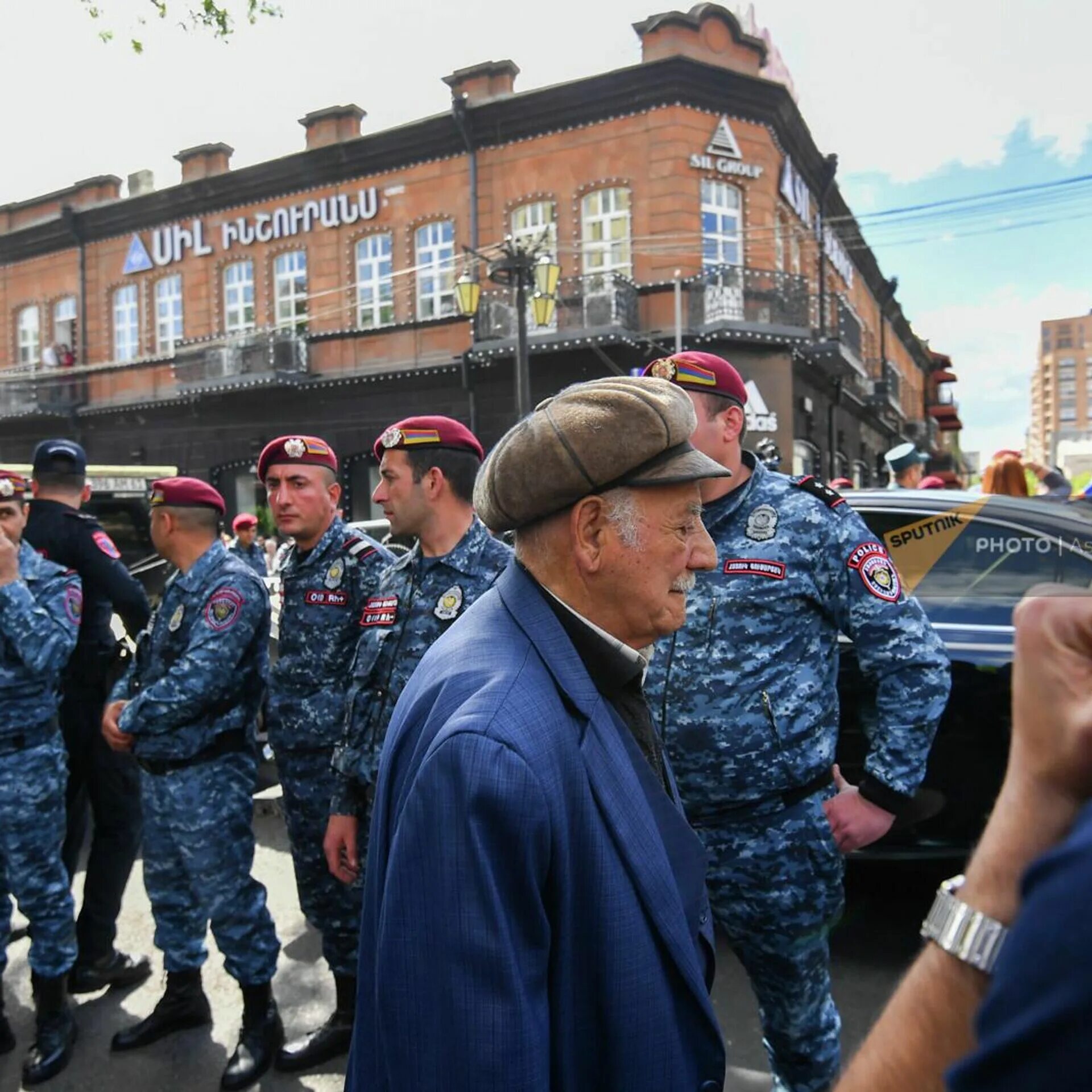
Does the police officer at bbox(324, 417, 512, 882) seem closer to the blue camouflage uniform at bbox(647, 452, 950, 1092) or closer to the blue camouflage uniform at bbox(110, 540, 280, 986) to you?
the blue camouflage uniform at bbox(110, 540, 280, 986)

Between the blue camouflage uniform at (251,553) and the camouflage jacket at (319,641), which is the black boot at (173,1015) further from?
the blue camouflage uniform at (251,553)

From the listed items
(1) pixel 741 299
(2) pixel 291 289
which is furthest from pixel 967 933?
(2) pixel 291 289

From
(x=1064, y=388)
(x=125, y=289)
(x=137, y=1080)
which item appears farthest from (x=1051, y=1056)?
(x=1064, y=388)

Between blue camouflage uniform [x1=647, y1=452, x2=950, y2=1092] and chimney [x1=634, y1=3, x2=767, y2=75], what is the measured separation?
57.8 feet

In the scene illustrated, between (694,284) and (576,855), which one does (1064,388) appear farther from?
(576,855)

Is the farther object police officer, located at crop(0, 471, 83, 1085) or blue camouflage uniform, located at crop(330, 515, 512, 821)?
police officer, located at crop(0, 471, 83, 1085)

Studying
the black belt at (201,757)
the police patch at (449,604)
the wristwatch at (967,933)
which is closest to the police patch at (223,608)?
the black belt at (201,757)

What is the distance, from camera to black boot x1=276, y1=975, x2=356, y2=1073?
3.09 metres

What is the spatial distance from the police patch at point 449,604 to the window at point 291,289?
1975 cm

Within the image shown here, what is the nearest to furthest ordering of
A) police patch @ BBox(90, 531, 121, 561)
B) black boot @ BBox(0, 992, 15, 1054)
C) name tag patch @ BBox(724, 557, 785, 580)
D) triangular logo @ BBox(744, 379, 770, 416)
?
1. name tag patch @ BBox(724, 557, 785, 580)
2. black boot @ BBox(0, 992, 15, 1054)
3. police patch @ BBox(90, 531, 121, 561)
4. triangular logo @ BBox(744, 379, 770, 416)

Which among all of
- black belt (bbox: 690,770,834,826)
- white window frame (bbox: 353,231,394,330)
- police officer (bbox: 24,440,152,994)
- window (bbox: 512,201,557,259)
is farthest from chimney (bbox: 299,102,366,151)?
black belt (bbox: 690,770,834,826)

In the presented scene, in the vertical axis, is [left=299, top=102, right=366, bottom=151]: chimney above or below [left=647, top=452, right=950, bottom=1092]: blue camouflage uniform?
above

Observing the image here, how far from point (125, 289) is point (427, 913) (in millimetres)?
26760

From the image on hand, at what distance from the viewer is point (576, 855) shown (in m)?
1.20
